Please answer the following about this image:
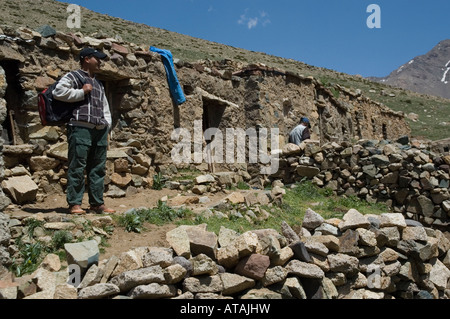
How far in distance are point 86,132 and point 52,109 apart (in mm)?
428

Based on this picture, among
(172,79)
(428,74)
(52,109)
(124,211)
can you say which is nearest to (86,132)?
(52,109)

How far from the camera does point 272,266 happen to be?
3561 mm

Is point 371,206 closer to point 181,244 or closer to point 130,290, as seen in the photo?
point 181,244

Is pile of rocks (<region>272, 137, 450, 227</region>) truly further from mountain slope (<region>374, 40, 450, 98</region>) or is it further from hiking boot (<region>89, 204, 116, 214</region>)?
mountain slope (<region>374, 40, 450, 98</region>)

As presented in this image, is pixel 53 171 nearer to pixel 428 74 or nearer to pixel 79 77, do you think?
pixel 79 77

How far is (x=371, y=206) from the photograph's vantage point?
735 centimetres

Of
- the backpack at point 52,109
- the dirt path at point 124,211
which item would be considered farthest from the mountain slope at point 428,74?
the backpack at point 52,109

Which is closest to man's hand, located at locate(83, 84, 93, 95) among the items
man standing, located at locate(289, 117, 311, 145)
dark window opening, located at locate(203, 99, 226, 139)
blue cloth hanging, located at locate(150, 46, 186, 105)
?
blue cloth hanging, located at locate(150, 46, 186, 105)

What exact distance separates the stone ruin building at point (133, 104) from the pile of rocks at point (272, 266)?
0.97 meters

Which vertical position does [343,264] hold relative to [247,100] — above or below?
below

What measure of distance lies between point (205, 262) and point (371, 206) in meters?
4.97

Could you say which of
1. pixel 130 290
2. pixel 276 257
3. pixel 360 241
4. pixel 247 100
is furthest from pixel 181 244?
pixel 247 100

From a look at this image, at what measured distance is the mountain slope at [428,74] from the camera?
112 meters

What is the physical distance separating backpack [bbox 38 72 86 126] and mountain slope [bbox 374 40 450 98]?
354ft
